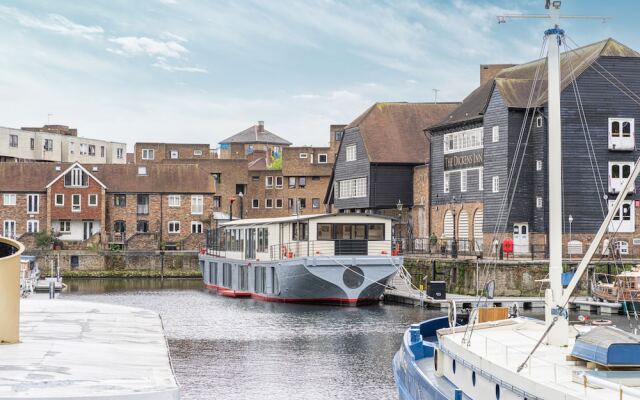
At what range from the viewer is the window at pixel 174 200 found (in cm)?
9556

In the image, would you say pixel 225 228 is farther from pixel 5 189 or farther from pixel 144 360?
pixel 144 360

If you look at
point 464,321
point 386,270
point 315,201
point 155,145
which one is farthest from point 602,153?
point 155,145

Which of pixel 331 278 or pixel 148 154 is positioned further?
pixel 148 154

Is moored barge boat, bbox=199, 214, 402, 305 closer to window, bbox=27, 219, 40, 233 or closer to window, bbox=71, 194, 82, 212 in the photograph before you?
window, bbox=71, 194, 82, 212

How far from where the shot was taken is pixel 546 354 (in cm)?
1841

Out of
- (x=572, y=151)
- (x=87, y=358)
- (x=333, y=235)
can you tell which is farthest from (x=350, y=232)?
(x=87, y=358)

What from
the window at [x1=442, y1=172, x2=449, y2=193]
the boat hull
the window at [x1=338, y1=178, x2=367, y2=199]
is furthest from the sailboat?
the window at [x1=338, y1=178, x2=367, y2=199]

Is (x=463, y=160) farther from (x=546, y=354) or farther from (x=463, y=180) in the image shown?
(x=546, y=354)

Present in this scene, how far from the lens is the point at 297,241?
56.6 metres

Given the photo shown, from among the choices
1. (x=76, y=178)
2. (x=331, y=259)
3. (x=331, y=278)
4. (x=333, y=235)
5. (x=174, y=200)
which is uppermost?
(x=76, y=178)

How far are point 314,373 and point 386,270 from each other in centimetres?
2238

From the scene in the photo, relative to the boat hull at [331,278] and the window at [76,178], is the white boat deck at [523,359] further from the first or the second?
the window at [76,178]

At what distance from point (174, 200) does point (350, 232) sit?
42.7 m

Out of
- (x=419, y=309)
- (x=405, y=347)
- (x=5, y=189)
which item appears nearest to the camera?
(x=405, y=347)
